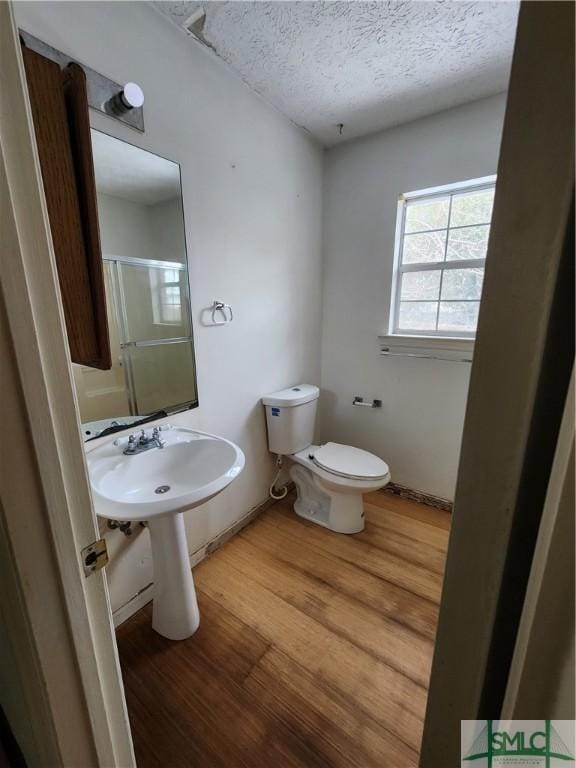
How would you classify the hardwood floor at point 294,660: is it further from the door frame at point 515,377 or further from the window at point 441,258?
the window at point 441,258

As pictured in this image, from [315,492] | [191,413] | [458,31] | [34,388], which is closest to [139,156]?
[191,413]

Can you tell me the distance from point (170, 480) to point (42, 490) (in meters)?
0.88

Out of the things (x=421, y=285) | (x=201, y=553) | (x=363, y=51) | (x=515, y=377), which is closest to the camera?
(x=515, y=377)

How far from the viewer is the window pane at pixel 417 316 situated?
6.88ft

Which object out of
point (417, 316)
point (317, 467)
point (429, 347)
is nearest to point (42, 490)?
point (317, 467)

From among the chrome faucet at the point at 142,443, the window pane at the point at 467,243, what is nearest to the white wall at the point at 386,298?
the window pane at the point at 467,243

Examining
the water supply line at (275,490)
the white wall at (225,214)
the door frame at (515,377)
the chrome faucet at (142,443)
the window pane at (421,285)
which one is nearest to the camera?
the door frame at (515,377)

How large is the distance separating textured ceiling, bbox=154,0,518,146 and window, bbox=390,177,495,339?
18.2 inches

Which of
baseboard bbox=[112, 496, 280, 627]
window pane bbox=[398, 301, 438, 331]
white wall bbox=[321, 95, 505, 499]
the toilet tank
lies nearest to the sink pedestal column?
baseboard bbox=[112, 496, 280, 627]

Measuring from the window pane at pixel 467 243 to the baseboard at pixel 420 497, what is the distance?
5.22 feet

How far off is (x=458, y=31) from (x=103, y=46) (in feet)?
4.48

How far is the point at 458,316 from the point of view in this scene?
2002mm

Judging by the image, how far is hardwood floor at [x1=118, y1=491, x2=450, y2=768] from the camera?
1.01 metres

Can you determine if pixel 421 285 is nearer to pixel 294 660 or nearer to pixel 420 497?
pixel 420 497
